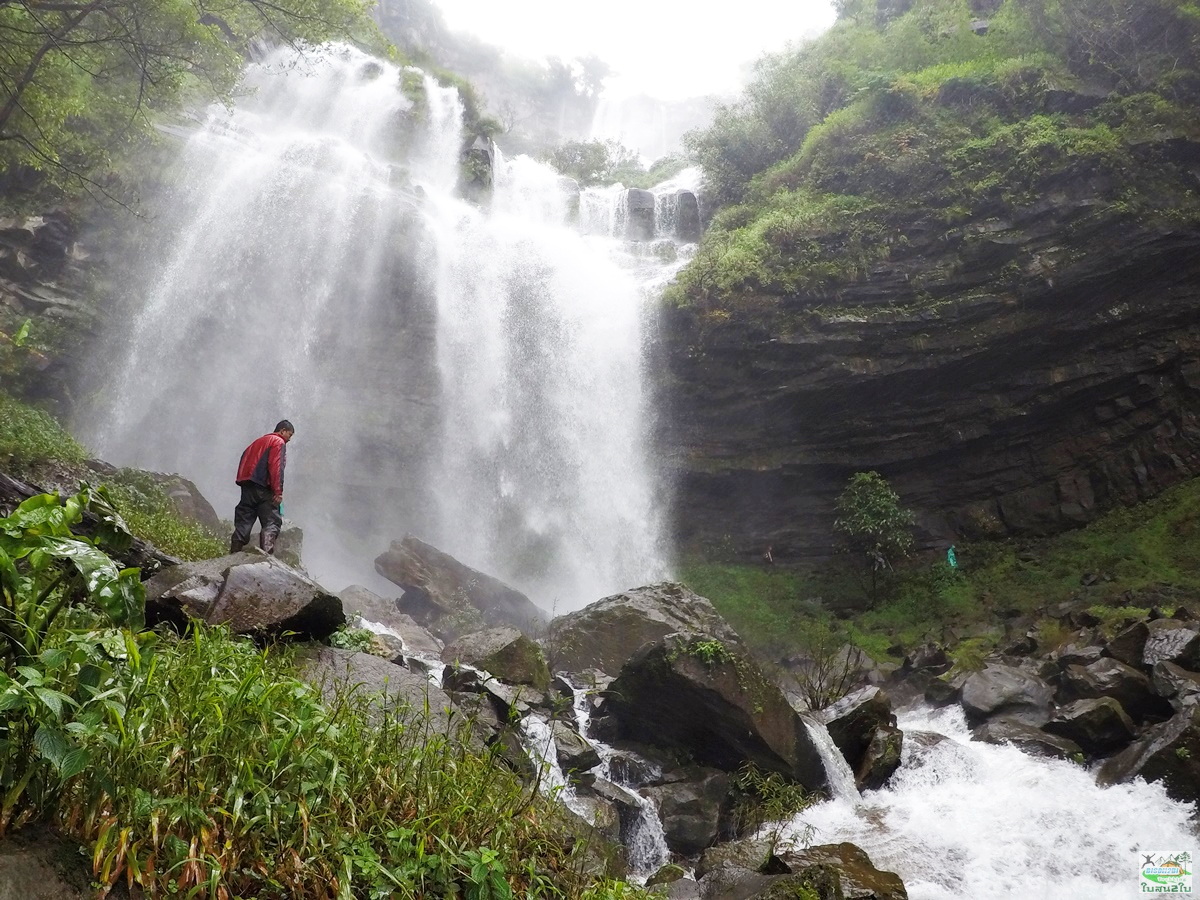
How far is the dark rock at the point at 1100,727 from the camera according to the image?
23.5 feet

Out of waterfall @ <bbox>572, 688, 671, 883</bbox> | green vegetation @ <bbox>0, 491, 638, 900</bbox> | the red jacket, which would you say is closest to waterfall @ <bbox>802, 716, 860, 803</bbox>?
waterfall @ <bbox>572, 688, 671, 883</bbox>

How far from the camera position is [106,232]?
57.4 ft

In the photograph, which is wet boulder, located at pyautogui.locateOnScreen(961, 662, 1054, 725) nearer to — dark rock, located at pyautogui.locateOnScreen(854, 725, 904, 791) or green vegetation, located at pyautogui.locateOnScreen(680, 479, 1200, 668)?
dark rock, located at pyautogui.locateOnScreen(854, 725, 904, 791)

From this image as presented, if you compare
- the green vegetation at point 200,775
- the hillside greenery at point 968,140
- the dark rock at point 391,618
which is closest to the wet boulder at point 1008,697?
the dark rock at point 391,618

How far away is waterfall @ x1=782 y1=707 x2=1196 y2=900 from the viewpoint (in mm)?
5609

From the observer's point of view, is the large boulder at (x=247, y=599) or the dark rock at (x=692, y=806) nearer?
the large boulder at (x=247, y=599)

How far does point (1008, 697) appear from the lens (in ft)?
28.5

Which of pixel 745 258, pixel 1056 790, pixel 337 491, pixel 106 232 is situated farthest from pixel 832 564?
pixel 106 232

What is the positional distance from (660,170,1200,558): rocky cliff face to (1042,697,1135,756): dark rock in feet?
31.0

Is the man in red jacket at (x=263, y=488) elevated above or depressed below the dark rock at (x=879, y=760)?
above

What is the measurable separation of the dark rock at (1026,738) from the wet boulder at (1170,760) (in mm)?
555

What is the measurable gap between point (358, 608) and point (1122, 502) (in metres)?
15.4

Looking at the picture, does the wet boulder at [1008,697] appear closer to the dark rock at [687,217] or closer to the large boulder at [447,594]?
the large boulder at [447,594]

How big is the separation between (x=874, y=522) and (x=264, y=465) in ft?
40.0
